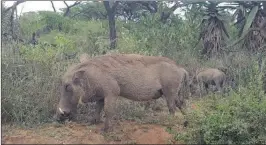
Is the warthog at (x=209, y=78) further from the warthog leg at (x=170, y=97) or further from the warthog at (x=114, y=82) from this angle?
the warthog leg at (x=170, y=97)

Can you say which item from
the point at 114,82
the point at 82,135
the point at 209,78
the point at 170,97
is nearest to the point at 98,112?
the point at 114,82

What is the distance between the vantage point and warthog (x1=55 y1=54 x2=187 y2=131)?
7.00 m

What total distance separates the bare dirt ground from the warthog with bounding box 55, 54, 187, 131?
245 mm

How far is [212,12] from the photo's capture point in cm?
1569

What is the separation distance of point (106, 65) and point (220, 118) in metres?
1.97

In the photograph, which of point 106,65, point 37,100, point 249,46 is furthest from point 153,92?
point 249,46

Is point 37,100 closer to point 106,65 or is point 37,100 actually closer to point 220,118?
point 106,65

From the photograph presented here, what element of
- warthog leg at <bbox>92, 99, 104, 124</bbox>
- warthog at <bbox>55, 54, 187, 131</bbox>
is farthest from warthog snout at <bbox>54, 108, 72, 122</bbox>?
warthog leg at <bbox>92, 99, 104, 124</bbox>

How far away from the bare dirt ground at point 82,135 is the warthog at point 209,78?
21.4ft

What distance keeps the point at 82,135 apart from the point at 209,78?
8.02 meters

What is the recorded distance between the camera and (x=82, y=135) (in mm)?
6512

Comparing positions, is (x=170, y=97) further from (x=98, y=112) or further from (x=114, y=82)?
(x=98, y=112)

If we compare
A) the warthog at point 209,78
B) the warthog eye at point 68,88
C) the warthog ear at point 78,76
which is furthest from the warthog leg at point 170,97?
the warthog at point 209,78

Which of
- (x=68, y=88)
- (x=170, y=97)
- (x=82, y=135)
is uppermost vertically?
(x=68, y=88)
